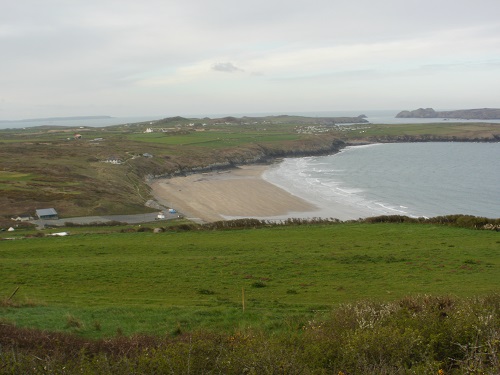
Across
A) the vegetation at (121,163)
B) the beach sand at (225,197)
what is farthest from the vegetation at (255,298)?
the beach sand at (225,197)

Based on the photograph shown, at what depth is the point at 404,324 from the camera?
10773 mm

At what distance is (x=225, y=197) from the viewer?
70.2 m

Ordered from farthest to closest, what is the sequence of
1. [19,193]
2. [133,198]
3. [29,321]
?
[133,198]
[19,193]
[29,321]

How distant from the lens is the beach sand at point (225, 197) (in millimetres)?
59625

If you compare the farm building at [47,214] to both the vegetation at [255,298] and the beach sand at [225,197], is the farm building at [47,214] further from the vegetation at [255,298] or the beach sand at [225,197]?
the beach sand at [225,197]

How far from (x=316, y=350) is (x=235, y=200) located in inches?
2300

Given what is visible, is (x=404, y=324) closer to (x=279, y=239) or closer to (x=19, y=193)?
(x=279, y=239)

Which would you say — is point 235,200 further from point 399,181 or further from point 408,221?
point 408,221

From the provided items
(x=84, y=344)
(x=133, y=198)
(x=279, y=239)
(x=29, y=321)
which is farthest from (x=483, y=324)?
(x=133, y=198)

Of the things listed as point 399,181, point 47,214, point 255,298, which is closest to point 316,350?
point 255,298

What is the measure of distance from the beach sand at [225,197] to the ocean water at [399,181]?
3321 millimetres

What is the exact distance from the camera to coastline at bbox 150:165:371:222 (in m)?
57.1

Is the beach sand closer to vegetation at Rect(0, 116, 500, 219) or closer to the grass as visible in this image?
vegetation at Rect(0, 116, 500, 219)

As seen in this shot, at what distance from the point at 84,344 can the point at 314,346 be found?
5531mm
